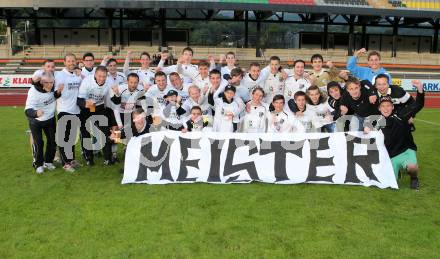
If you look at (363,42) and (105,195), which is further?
(363,42)

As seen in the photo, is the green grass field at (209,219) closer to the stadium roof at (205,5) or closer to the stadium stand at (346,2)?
the stadium roof at (205,5)

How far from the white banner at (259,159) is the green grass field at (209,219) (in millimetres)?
223

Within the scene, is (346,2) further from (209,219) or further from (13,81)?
(209,219)

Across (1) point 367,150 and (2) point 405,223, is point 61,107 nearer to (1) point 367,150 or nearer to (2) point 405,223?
(1) point 367,150

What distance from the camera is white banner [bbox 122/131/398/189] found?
6617 mm

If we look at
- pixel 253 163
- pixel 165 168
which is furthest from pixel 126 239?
pixel 253 163

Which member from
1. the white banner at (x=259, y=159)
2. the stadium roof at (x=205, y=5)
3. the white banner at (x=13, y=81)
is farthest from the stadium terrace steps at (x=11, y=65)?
the white banner at (x=259, y=159)

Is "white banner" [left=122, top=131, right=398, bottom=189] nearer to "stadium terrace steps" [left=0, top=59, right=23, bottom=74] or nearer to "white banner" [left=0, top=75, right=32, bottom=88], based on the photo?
"white banner" [left=0, top=75, right=32, bottom=88]

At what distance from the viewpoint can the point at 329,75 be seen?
849 centimetres

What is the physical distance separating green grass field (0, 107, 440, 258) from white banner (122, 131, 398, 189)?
223mm

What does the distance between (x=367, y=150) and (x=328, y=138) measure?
0.66 metres

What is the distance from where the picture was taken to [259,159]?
677 centimetres

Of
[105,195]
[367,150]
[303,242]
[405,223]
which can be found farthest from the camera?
[367,150]

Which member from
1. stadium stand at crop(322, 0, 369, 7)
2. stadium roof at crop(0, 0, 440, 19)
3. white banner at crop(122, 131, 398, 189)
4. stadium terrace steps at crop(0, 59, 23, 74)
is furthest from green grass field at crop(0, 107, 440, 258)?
stadium stand at crop(322, 0, 369, 7)
